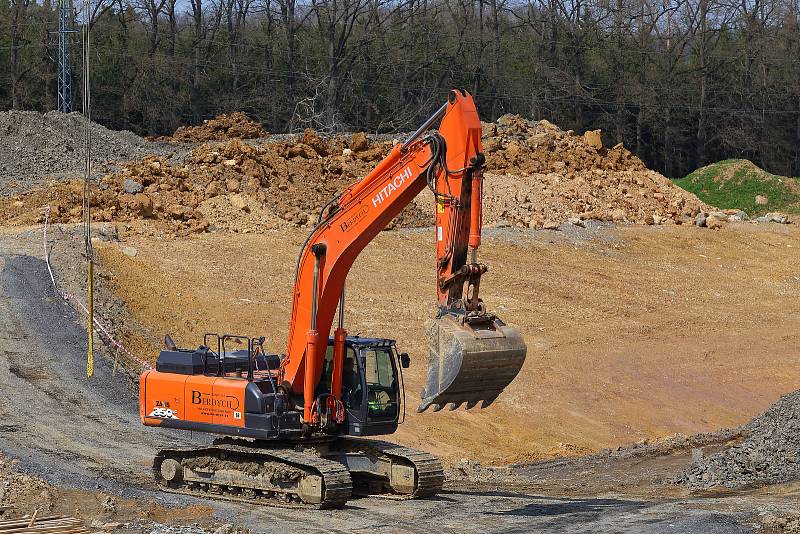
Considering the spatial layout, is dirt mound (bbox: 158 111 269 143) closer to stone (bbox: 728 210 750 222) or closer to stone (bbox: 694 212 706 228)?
stone (bbox: 694 212 706 228)

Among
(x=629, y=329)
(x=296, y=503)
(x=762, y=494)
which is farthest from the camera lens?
(x=629, y=329)

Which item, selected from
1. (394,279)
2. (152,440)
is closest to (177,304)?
(394,279)

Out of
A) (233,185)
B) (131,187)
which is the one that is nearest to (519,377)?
(233,185)

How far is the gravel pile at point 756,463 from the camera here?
16586 millimetres

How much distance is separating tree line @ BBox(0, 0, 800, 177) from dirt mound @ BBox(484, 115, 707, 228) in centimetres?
1380

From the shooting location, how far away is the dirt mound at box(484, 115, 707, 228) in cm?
4225

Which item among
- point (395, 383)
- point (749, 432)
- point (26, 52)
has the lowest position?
point (749, 432)

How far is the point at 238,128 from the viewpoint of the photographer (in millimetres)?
49906

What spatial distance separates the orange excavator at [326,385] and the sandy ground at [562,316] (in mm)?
6300

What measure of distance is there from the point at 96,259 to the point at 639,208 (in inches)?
880

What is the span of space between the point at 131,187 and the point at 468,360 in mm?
26992

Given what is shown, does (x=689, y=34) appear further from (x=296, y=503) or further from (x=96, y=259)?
(x=296, y=503)

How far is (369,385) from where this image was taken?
14.5m

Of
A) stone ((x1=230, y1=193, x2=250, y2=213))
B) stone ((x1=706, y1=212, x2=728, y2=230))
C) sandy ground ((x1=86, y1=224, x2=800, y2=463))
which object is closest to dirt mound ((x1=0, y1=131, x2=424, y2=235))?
stone ((x1=230, y1=193, x2=250, y2=213))
